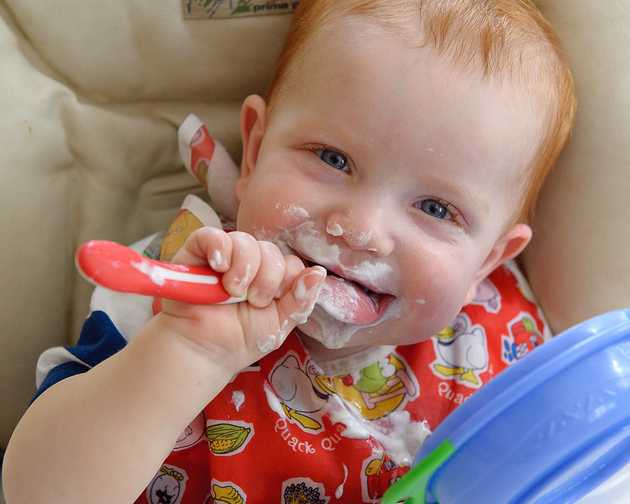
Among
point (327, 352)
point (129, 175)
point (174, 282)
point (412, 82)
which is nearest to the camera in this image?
point (174, 282)

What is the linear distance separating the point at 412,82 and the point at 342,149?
10cm

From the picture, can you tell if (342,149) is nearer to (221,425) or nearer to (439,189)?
(439,189)

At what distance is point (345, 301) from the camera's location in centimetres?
77

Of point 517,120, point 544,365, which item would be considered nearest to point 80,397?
point 544,365

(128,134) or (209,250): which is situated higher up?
(209,250)

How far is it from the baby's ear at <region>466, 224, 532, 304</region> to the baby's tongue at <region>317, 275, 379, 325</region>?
0.74 feet

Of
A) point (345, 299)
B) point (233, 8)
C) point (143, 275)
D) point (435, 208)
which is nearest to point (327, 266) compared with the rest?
point (345, 299)

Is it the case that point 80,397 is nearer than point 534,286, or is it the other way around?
point 80,397

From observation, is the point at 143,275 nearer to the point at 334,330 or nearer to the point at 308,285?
the point at 308,285

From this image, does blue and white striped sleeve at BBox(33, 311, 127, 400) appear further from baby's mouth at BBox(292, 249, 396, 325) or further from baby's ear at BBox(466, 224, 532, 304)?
baby's ear at BBox(466, 224, 532, 304)

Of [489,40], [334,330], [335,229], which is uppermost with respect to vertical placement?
[489,40]

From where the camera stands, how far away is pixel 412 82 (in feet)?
2.56

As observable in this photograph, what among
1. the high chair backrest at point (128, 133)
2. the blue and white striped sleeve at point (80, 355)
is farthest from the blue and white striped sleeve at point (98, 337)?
the high chair backrest at point (128, 133)

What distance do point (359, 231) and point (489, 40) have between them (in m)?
0.26
